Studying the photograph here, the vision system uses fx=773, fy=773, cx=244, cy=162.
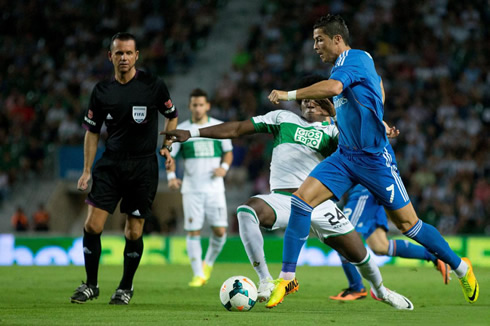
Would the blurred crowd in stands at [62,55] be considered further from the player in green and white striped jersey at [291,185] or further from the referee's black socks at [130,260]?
the player in green and white striped jersey at [291,185]

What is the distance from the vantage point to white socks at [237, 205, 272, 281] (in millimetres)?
7395

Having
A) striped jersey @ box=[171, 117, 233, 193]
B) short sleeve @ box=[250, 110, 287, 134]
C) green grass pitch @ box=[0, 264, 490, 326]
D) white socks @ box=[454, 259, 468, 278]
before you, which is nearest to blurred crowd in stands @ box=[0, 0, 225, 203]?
green grass pitch @ box=[0, 264, 490, 326]

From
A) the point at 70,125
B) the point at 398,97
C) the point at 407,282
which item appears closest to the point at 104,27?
the point at 70,125

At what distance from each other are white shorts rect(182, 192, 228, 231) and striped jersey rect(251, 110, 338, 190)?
3.35m

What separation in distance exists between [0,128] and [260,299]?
1506 centimetres

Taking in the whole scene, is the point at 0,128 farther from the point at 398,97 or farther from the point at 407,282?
the point at 407,282

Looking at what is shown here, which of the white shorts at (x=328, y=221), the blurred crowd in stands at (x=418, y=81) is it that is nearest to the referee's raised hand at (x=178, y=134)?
the white shorts at (x=328, y=221)

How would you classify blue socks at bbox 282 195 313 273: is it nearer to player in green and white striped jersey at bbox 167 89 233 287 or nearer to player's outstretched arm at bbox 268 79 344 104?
player's outstretched arm at bbox 268 79 344 104

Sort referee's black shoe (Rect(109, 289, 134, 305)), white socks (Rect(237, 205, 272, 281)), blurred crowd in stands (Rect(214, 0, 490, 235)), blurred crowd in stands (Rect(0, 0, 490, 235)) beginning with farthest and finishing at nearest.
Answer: blurred crowd in stands (Rect(0, 0, 490, 235)), blurred crowd in stands (Rect(214, 0, 490, 235)), referee's black shoe (Rect(109, 289, 134, 305)), white socks (Rect(237, 205, 272, 281))

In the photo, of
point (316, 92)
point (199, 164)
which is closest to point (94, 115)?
point (316, 92)

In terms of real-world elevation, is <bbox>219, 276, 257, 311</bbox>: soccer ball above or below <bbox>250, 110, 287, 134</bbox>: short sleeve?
below

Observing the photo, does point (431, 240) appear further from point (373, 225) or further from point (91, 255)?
point (91, 255)

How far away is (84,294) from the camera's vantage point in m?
7.64

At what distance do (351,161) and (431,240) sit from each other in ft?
3.38
